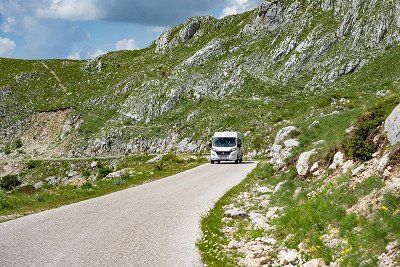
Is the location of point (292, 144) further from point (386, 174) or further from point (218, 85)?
point (218, 85)

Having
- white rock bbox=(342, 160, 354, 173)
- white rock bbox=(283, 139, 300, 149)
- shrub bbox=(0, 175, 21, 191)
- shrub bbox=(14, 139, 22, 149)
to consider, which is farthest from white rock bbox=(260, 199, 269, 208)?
shrub bbox=(14, 139, 22, 149)

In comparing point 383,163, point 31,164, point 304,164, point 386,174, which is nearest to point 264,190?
point 304,164

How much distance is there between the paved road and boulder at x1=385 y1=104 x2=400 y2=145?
20.0 feet

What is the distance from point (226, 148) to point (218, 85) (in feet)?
146

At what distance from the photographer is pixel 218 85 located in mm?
86688

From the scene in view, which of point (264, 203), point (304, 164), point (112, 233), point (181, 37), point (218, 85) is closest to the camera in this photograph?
point (112, 233)

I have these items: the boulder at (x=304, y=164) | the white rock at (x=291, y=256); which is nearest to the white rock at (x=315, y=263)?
the white rock at (x=291, y=256)

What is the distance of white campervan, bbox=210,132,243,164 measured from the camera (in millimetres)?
43594

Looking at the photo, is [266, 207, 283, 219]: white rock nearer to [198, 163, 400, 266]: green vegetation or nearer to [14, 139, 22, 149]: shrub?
[198, 163, 400, 266]: green vegetation

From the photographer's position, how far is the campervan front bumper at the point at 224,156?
143 feet

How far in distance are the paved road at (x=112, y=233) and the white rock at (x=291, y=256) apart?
6.56 feet

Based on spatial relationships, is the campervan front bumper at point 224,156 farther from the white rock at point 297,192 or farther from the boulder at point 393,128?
the boulder at point 393,128

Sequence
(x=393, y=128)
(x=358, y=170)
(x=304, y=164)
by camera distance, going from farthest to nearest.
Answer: (x=304, y=164) → (x=358, y=170) → (x=393, y=128)

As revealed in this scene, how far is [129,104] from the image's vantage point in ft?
305
